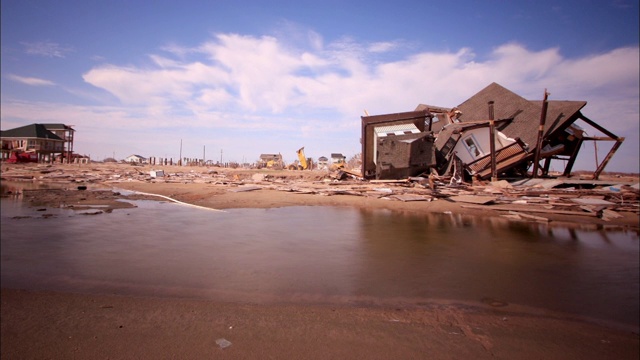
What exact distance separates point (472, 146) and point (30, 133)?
68.3m

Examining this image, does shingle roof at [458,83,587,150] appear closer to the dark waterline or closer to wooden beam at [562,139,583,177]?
wooden beam at [562,139,583,177]

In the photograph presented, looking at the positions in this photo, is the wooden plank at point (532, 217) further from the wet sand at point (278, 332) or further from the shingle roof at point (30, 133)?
the shingle roof at point (30, 133)

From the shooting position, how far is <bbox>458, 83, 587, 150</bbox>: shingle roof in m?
21.0

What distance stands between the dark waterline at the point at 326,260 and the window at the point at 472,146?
13454 millimetres

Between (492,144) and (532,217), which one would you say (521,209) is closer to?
(532,217)

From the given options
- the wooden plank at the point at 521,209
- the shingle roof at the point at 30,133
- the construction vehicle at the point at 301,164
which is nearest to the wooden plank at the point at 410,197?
the wooden plank at the point at 521,209

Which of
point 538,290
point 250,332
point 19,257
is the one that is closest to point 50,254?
point 19,257

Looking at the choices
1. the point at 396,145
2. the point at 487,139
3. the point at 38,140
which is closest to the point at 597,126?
the point at 487,139

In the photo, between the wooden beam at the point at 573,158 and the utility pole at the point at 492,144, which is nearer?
the utility pole at the point at 492,144

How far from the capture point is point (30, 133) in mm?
51688

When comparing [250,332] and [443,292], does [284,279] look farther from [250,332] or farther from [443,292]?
[443,292]

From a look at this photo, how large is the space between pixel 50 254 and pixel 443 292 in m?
7.43

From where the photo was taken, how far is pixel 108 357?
2.75 m

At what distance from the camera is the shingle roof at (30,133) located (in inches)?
2023
